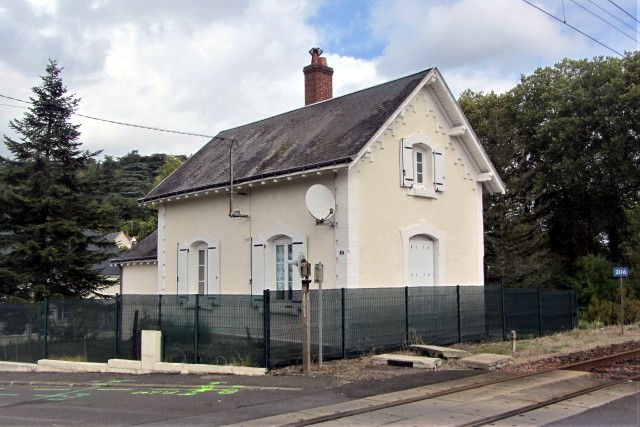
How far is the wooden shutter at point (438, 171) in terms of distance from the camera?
18.4 metres

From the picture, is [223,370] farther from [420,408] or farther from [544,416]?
[544,416]

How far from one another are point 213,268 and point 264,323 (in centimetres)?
751

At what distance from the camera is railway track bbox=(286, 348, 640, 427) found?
8539 mm

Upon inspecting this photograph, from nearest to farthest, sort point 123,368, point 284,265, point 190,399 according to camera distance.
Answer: point 190,399 < point 123,368 < point 284,265

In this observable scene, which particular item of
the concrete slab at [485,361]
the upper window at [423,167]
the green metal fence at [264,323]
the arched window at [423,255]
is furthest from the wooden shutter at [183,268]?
the concrete slab at [485,361]

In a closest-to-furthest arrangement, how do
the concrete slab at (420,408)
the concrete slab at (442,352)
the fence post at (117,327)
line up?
the concrete slab at (420,408), the concrete slab at (442,352), the fence post at (117,327)

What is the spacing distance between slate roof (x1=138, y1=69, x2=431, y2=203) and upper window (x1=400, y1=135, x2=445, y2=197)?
4.58 feet

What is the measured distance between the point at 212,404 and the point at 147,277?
15.4m

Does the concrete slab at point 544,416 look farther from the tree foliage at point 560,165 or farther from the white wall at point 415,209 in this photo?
the tree foliage at point 560,165

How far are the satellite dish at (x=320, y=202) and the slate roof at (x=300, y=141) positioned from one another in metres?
0.75

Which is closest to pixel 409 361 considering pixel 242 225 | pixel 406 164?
pixel 406 164

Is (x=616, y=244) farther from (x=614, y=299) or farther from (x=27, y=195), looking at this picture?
(x=27, y=195)

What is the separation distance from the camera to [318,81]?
22.6 metres

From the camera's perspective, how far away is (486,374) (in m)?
12.4
